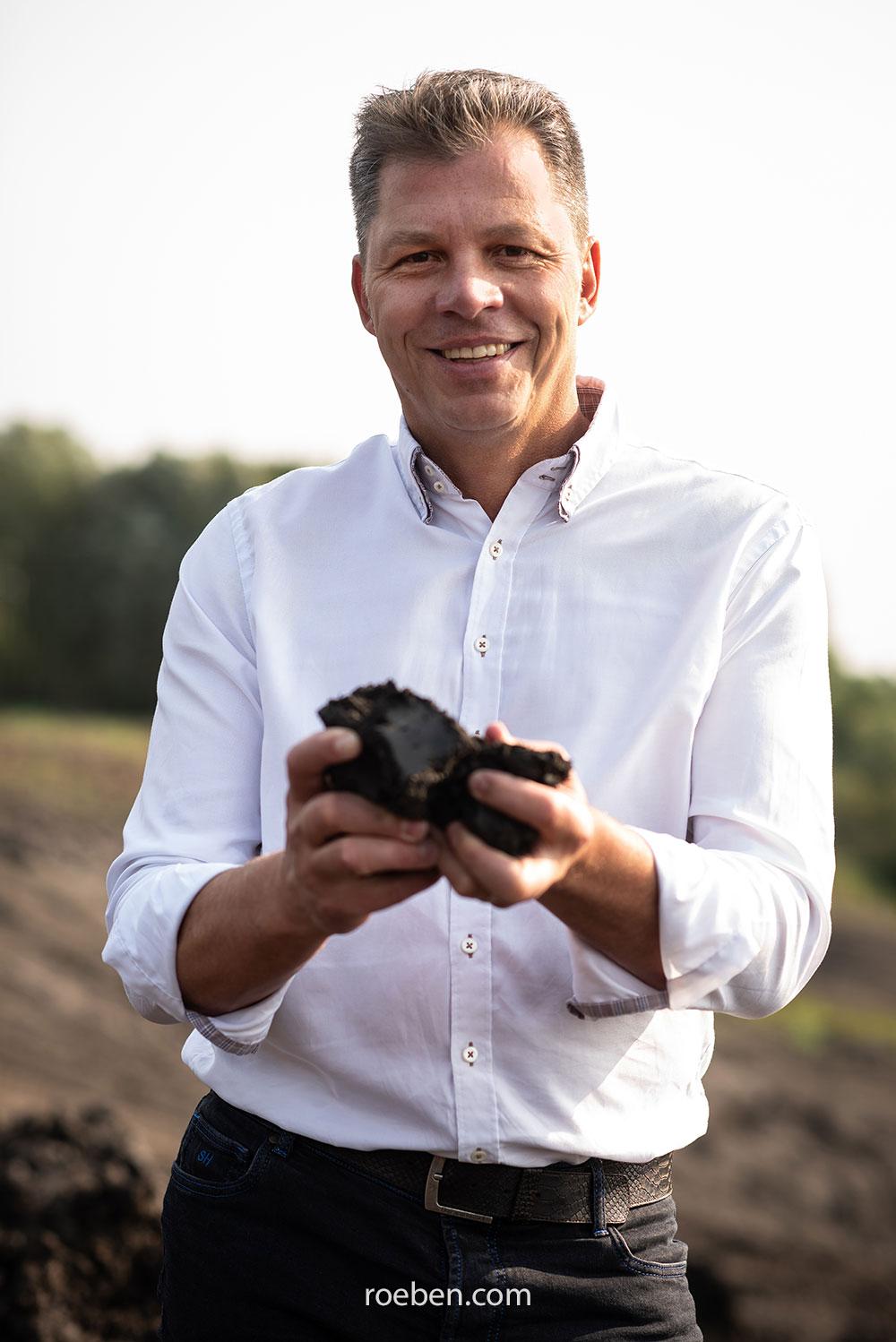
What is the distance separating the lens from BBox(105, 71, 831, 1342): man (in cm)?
183

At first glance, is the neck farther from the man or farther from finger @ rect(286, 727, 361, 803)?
finger @ rect(286, 727, 361, 803)

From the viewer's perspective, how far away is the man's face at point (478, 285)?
78.2 inches

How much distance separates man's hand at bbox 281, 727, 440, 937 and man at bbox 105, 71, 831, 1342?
5 centimetres

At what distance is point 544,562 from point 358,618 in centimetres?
31

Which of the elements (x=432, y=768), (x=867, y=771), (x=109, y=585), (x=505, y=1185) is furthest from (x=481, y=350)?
(x=109, y=585)

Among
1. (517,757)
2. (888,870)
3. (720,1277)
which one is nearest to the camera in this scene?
(517,757)

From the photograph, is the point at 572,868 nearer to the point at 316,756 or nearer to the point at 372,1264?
the point at 316,756

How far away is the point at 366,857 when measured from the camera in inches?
59.1

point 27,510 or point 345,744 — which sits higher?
point 345,744

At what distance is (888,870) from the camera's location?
10.7m

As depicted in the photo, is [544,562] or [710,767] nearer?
Result: [710,767]

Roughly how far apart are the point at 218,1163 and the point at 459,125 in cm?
158

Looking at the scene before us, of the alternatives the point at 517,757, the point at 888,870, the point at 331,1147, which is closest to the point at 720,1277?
the point at 888,870

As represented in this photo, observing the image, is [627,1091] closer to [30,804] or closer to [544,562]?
[544,562]
